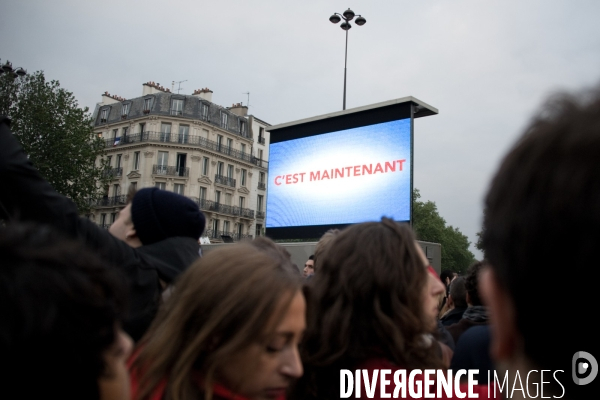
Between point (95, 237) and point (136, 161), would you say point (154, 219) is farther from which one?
point (136, 161)

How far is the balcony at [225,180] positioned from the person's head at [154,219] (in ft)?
152

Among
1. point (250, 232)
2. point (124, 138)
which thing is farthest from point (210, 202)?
point (124, 138)

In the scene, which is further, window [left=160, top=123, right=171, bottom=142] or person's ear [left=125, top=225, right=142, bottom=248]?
window [left=160, top=123, right=171, bottom=142]

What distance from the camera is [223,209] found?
4800cm

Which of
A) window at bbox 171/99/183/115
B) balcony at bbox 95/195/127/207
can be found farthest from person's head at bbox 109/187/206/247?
balcony at bbox 95/195/127/207

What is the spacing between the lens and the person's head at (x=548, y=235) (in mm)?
630

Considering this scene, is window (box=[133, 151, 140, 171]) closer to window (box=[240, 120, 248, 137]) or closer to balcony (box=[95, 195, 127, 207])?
balcony (box=[95, 195, 127, 207])

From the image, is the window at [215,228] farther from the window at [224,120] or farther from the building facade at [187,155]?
the window at [224,120]

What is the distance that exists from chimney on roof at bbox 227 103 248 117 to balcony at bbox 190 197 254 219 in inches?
391

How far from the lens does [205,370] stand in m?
1.37

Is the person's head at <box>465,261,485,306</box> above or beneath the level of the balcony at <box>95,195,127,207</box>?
beneath

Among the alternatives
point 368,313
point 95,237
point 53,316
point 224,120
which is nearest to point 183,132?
point 224,120

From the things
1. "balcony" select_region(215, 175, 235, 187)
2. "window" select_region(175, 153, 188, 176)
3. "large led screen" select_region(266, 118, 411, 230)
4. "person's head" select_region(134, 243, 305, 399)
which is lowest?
"person's head" select_region(134, 243, 305, 399)

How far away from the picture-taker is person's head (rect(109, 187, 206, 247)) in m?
2.26
